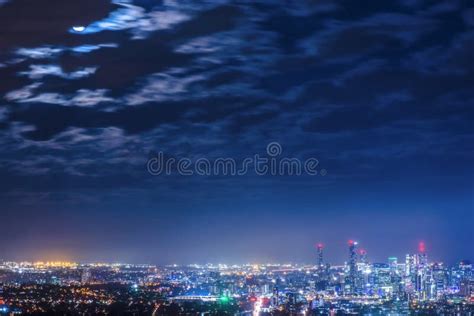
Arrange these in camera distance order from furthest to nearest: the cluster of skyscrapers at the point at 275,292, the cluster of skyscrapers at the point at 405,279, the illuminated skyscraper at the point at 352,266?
1. the illuminated skyscraper at the point at 352,266
2. the cluster of skyscrapers at the point at 405,279
3. the cluster of skyscrapers at the point at 275,292

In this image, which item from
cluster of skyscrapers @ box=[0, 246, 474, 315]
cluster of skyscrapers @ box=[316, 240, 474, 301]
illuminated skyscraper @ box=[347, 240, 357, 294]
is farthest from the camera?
illuminated skyscraper @ box=[347, 240, 357, 294]

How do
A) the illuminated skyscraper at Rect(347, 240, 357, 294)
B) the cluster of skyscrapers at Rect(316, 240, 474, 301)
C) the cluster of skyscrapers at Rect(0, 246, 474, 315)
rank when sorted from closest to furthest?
the cluster of skyscrapers at Rect(0, 246, 474, 315), the cluster of skyscrapers at Rect(316, 240, 474, 301), the illuminated skyscraper at Rect(347, 240, 357, 294)

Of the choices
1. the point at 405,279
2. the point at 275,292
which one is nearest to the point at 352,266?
the point at 405,279

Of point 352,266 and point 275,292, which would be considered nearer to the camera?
point 275,292

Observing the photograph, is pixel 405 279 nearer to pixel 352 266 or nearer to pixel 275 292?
pixel 352 266

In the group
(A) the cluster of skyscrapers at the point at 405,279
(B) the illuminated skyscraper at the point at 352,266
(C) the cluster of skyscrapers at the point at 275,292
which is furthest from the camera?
(B) the illuminated skyscraper at the point at 352,266

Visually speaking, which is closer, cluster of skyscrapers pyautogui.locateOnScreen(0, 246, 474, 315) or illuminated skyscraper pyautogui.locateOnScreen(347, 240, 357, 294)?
cluster of skyscrapers pyautogui.locateOnScreen(0, 246, 474, 315)

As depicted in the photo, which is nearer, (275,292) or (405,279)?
(275,292)

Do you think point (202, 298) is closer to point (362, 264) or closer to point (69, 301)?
point (69, 301)

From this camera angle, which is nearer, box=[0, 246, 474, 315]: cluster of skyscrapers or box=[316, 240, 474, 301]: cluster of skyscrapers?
box=[0, 246, 474, 315]: cluster of skyscrapers

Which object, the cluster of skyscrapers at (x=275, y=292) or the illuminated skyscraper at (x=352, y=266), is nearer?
the cluster of skyscrapers at (x=275, y=292)

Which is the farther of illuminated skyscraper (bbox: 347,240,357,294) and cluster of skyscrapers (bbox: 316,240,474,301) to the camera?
illuminated skyscraper (bbox: 347,240,357,294)
